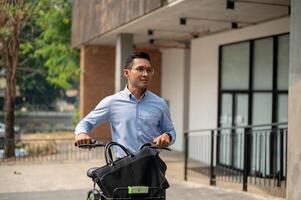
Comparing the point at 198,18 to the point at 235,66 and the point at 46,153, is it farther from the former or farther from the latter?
the point at 46,153

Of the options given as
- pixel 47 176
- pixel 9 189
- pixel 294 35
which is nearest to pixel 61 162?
pixel 47 176

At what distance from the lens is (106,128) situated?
19656mm

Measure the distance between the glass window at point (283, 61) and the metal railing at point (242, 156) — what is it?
1.01 m

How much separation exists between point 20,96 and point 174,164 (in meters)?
37.6

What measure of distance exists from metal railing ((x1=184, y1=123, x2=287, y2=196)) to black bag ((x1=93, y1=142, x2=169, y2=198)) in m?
6.15

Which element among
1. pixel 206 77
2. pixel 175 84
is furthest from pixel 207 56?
pixel 175 84

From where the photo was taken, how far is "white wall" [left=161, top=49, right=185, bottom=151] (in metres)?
18.2

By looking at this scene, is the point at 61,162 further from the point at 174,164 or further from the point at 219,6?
the point at 219,6

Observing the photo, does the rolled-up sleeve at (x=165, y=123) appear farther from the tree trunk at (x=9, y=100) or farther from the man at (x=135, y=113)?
the tree trunk at (x=9, y=100)

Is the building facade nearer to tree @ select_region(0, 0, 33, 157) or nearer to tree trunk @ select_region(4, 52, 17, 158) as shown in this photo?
tree @ select_region(0, 0, 33, 157)

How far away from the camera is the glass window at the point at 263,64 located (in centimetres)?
1219

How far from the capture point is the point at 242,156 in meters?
13.1

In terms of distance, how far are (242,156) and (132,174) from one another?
32.6ft

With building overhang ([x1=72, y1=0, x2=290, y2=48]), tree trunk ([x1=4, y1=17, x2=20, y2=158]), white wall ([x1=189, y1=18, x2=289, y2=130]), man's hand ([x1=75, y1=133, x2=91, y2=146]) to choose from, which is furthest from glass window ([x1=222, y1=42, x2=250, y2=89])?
man's hand ([x1=75, y1=133, x2=91, y2=146])
